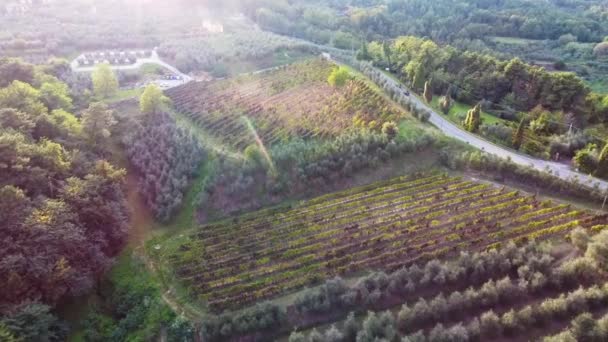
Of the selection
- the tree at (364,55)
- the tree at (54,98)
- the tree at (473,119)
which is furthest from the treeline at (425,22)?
the tree at (54,98)

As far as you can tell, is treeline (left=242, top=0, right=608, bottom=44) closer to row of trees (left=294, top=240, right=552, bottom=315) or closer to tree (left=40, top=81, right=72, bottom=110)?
tree (left=40, top=81, right=72, bottom=110)

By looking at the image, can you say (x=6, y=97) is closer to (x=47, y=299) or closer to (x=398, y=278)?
(x=47, y=299)

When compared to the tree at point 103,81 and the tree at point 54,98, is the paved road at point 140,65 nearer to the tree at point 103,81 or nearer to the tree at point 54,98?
the tree at point 103,81

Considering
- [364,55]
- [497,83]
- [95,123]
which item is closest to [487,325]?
[497,83]

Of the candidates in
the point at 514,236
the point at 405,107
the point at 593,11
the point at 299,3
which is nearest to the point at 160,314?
the point at 514,236

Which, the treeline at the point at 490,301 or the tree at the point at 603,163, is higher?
the tree at the point at 603,163

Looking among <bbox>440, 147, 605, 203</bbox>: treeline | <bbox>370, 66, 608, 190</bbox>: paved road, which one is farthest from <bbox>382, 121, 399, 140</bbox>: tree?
<bbox>370, 66, 608, 190</bbox>: paved road
